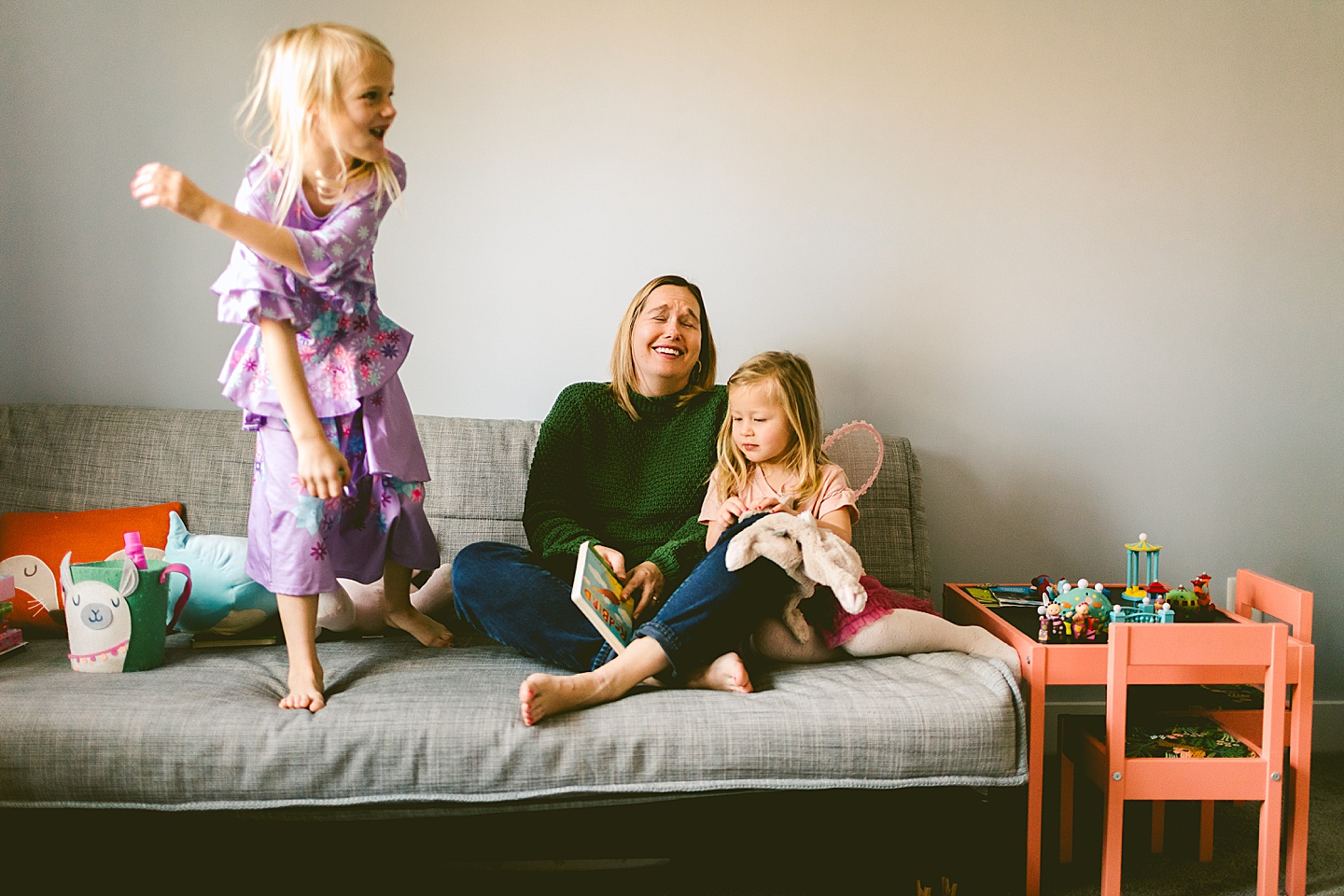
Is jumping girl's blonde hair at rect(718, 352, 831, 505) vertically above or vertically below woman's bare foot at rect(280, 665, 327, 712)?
above

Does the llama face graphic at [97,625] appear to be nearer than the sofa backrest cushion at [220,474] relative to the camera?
Yes

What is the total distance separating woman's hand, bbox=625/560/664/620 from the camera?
152cm

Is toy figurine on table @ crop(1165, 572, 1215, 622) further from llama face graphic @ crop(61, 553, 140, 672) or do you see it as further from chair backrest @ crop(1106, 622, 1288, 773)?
llama face graphic @ crop(61, 553, 140, 672)

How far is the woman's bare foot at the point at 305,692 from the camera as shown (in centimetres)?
127

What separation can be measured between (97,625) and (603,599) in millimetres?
781

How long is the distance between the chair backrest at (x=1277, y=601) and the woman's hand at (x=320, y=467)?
1531 mm

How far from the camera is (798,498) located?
1.60 m

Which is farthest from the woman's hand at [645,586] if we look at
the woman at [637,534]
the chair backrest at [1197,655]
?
the chair backrest at [1197,655]

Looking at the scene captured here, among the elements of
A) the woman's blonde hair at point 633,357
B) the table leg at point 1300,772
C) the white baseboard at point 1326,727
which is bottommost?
the white baseboard at point 1326,727

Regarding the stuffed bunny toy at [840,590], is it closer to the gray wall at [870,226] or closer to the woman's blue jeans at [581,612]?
the woman's blue jeans at [581,612]

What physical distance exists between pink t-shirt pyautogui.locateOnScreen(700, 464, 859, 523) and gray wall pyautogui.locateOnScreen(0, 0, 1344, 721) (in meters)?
0.47

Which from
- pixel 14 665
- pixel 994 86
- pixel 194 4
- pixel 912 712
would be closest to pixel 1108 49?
pixel 994 86

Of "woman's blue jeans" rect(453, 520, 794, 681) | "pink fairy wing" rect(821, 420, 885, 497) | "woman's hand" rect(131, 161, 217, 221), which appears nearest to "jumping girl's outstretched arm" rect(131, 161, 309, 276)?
"woman's hand" rect(131, 161, 217, 221)

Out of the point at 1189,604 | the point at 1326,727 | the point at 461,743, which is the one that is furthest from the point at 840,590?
the point at 1326,727
